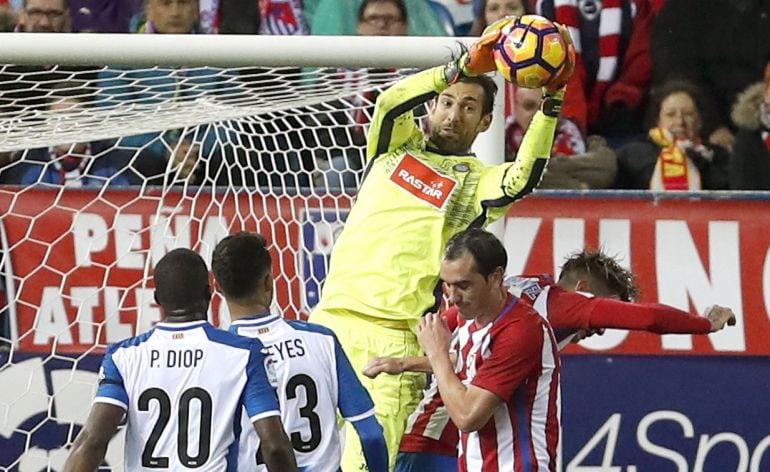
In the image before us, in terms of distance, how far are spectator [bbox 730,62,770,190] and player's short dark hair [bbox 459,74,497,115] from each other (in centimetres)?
229

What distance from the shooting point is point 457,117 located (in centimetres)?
585

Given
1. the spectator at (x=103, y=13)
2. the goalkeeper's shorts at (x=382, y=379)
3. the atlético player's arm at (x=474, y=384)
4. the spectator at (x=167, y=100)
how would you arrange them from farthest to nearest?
the spectator at (x=103, y=13) → the spectator at (x=167, y=100) → the goalkeeper's shorts at (x=382, y=379) → the atlético player's arm at (x=474, y=384)

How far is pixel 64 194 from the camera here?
6.89 meters

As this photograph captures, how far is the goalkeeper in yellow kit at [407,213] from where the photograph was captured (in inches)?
223

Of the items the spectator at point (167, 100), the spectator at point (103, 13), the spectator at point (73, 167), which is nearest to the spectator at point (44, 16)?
the spectator at point (103, 13)

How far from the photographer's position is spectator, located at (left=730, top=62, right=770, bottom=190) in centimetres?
781

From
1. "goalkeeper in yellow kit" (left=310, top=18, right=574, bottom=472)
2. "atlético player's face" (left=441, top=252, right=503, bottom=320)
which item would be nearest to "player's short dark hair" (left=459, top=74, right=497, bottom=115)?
"goalkeeper in yellow kit" (left=310, top=18, right=574, bottom=472)

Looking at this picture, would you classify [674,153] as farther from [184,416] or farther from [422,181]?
[184,416]

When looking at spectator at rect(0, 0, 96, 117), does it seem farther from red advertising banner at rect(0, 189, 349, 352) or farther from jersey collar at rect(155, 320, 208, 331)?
jersey collar at rect(155, 320, 208, 331)

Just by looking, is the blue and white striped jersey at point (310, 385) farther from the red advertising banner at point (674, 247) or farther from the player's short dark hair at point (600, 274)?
the red advertising banner at point (674, 247)

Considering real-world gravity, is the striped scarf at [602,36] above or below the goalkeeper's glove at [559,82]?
above

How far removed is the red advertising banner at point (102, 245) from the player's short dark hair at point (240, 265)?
235cm

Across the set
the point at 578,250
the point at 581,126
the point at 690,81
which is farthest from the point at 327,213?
the point at 690,81

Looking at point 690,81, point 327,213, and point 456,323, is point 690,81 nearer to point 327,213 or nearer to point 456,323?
point 327,213
